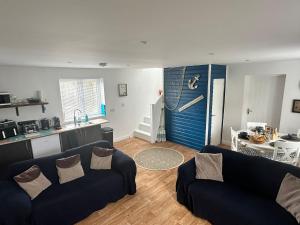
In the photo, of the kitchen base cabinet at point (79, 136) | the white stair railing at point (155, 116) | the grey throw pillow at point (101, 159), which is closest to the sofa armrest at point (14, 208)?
the grey throw pillow at point (101, 159)

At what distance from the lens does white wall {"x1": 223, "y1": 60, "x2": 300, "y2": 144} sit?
13.0 ft

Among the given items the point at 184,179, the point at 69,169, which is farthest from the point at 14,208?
the point at 184,179

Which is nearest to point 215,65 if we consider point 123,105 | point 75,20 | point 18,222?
point 123,105

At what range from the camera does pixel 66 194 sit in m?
2.54

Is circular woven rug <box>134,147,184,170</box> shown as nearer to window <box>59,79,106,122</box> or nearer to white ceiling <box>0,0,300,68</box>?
window <box>59,79,106,122</box>

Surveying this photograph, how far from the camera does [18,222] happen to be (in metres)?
2.17

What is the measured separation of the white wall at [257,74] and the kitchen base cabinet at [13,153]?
505 centimetres

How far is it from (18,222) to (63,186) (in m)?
0.65

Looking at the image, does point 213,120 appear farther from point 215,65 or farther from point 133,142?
point 133,142

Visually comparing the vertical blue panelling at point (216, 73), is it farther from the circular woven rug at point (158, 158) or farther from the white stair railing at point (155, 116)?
the white stair railing at point (155, 116)

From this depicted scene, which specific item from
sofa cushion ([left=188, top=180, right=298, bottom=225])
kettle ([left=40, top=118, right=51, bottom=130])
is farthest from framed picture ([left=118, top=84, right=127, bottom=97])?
sofa cushion ([left=188, top=180, right=298, bottom=225])

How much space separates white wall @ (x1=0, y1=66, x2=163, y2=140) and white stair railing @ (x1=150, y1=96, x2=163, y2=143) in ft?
3.02

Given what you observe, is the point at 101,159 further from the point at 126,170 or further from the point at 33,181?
the point at 33,181

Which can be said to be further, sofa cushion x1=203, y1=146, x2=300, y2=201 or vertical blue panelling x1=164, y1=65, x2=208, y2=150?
vertical blue panelling x1=164, y1=65, x2=208, y2=150
